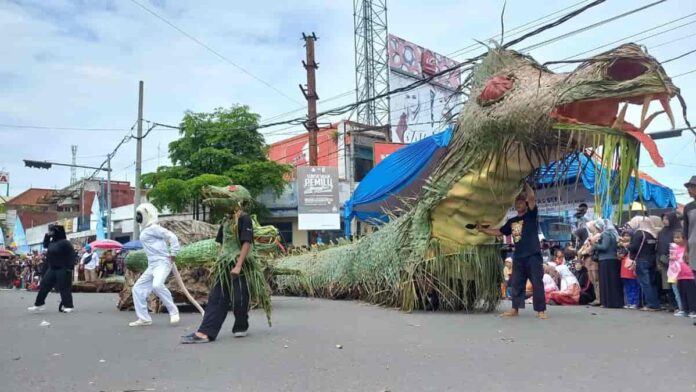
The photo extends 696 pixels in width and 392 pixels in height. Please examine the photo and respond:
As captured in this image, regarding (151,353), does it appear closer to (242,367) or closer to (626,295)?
(242,367)

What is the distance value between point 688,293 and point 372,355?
5.09 m

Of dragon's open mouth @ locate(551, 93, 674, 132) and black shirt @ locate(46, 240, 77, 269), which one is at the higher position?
dragon's open mouth @ locate(551, 93, 674, 132)

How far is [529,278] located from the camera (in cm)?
736

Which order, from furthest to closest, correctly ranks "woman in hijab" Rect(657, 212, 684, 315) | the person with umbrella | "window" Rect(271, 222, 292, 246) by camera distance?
"window" Rect(271, 222, 292, 246) → the person with umbrella → "woman in hijab" Rect(657, 212, 684, 315)

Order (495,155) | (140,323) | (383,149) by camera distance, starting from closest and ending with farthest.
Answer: (495,155) < (140,323) < (383,149)

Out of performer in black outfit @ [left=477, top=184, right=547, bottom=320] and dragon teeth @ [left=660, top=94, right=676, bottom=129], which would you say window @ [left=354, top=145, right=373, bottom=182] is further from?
dragon teeth @ [left=660, top=94, right=676, bottom=129]

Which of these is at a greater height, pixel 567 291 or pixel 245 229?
pixel 245 229

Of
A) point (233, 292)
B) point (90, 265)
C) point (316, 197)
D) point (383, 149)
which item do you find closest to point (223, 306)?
point (233, 292)

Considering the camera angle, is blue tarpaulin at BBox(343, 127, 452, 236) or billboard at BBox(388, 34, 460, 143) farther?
billboard at BBox(388, 34, 460, 143)

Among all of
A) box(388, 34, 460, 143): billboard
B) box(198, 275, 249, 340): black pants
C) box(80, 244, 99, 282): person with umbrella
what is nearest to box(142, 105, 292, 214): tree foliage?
box(80, 244, 99, 282): person with umbrella

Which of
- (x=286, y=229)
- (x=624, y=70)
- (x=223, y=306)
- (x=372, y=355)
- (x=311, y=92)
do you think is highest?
(x=311, y=92)

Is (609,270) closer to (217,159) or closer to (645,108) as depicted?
(645,108)

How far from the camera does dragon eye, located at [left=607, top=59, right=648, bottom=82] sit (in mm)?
5719

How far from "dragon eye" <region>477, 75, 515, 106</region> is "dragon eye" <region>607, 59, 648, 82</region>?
48.7 inches
